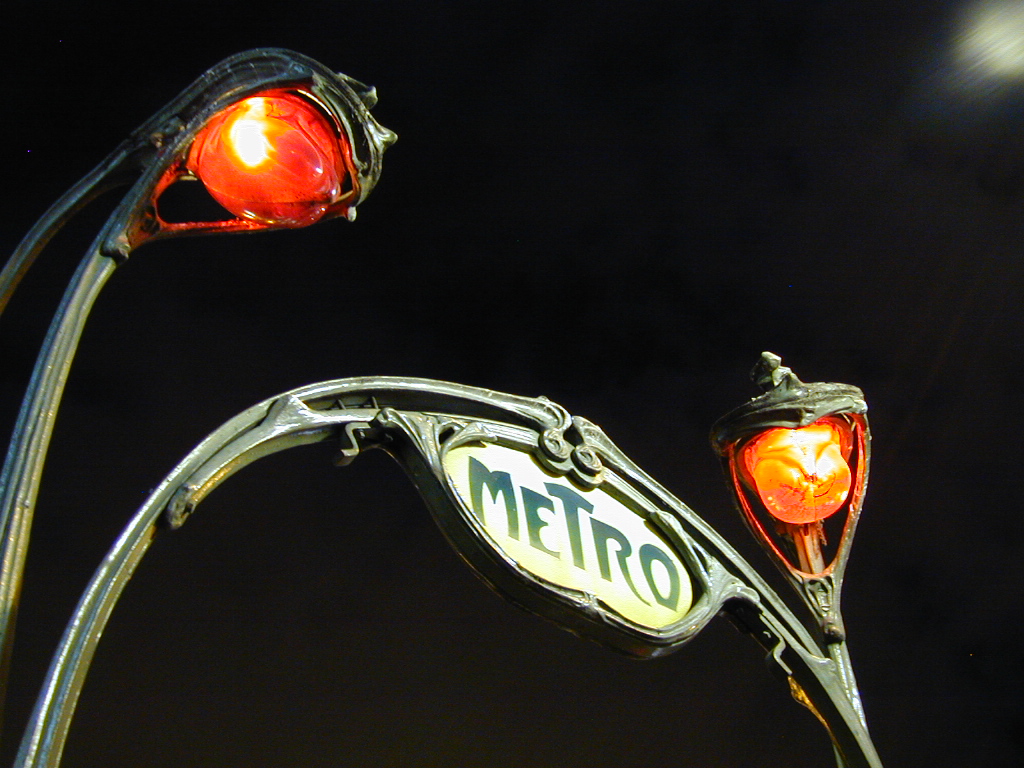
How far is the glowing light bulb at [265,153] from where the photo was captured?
284 centimetres

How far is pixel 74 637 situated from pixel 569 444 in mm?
1649

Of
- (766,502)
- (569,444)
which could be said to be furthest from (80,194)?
(766,502)

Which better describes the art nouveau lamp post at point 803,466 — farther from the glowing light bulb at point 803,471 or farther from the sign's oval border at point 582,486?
the sign's oval border at point 582,486

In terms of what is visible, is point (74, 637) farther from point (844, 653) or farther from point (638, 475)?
point (844, 653)

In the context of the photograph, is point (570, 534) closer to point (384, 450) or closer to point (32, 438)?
point (384, 450)

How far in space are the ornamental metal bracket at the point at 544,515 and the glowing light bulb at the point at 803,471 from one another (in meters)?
0.50

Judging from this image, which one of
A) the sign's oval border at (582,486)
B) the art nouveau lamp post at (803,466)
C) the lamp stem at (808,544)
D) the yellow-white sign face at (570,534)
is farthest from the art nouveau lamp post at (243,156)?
the lamp stem at (808,544)

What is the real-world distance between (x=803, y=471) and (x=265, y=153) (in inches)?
91.1

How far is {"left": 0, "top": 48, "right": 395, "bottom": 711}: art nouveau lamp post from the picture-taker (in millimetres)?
2773

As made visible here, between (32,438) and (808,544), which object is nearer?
(32,438)

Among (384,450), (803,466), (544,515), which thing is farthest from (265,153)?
(803,466)

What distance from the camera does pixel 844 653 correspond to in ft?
12.0

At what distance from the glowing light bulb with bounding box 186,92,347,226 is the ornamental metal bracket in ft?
1.88

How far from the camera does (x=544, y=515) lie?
3.03m
